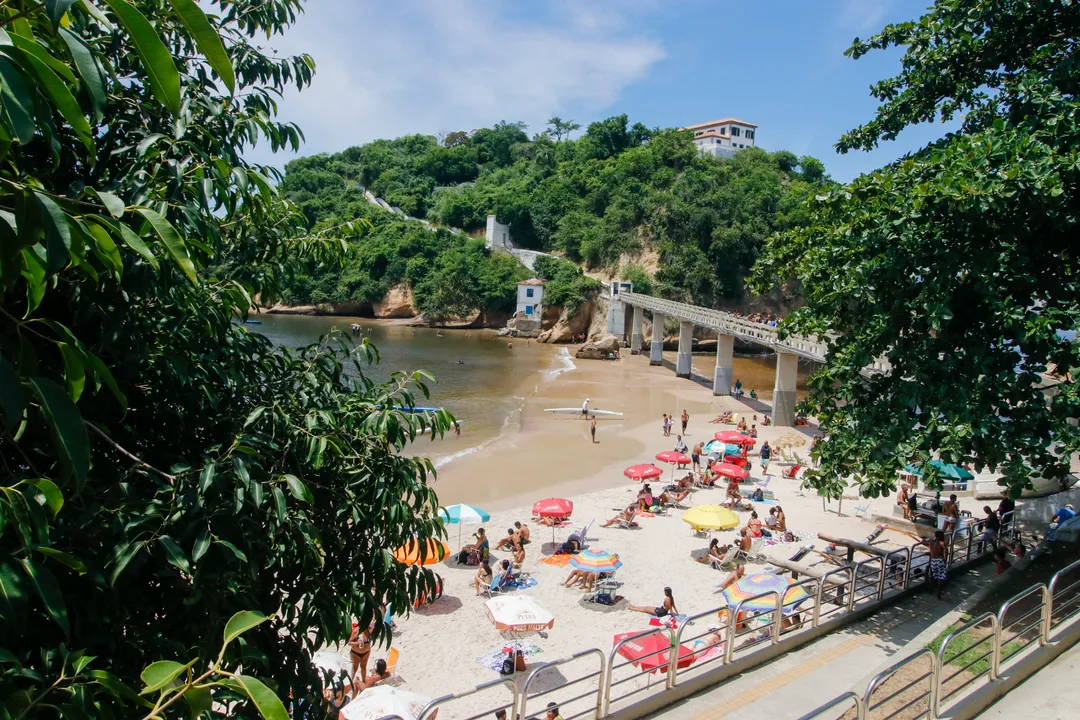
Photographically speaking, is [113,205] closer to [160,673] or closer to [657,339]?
[160,673]

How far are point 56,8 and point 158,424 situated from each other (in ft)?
10.4

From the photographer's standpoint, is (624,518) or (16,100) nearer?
(16,100)

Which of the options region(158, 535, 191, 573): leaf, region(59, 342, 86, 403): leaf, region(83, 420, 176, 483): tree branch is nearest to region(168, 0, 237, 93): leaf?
region(59, 342, 86, 403): leaf

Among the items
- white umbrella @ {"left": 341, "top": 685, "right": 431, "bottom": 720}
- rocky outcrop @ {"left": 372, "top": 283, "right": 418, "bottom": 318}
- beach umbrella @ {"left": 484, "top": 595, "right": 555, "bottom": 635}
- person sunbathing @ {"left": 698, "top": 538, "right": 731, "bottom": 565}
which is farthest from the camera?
rocky outcrop @ {"left": 372, "top": 283, "right": 418, "bottom": 318}

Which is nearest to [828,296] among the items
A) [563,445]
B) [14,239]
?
[14,239]

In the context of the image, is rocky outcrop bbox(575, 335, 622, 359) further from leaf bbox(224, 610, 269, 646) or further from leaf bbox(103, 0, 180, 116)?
leaf bbox(103, 0, 180, 116)

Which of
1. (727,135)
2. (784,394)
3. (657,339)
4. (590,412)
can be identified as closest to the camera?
(784,394)

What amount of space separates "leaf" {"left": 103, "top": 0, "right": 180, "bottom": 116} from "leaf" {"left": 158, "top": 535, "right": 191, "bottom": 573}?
2094mm

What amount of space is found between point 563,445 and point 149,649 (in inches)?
992

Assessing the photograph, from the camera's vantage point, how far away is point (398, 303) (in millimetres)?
77000

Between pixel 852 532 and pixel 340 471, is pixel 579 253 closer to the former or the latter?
pixel 852 532

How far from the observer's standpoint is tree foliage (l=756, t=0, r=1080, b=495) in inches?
334

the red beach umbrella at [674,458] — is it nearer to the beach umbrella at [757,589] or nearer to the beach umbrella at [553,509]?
the beach umbrella at [553,509]

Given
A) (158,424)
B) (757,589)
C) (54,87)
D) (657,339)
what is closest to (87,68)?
(54,87)
